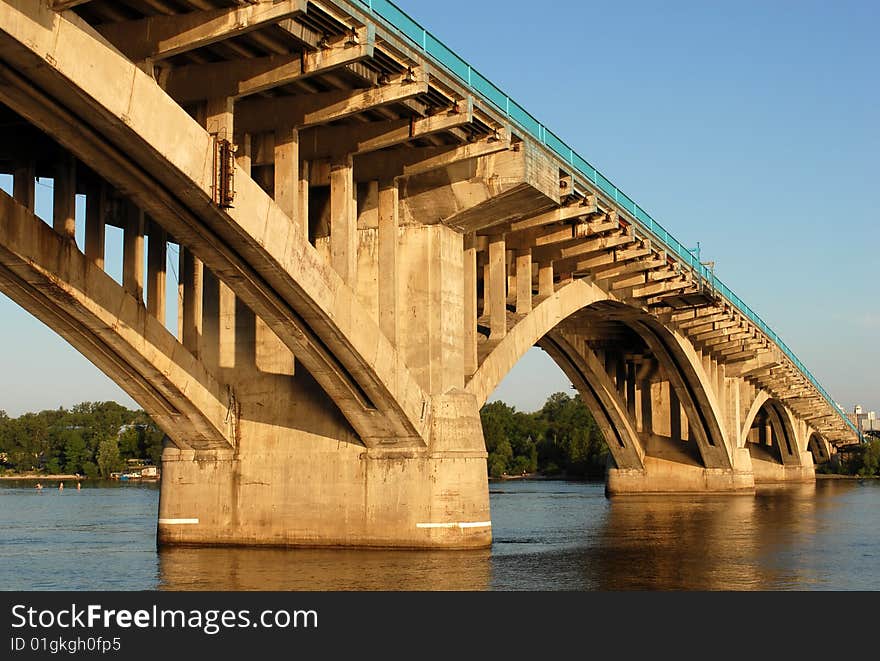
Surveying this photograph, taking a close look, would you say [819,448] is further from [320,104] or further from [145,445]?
[320,104]

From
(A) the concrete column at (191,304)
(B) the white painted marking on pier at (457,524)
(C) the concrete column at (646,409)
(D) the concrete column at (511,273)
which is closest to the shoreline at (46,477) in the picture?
(C) the concrete column at (646,409)

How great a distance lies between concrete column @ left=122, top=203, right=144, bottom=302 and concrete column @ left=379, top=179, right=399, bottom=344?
642cm

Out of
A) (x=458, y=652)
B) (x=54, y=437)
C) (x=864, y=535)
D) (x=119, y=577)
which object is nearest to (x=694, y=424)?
(x=864, y=535)

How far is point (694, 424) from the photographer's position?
7456cm

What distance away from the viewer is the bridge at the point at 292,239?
77.9ft

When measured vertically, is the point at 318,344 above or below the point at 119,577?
above

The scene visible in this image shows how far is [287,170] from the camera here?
93.9ft

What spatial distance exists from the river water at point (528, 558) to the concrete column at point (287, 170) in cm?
865

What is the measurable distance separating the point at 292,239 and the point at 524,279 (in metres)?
17.8

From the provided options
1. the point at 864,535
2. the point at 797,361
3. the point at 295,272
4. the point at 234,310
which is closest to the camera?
the point at 295,272

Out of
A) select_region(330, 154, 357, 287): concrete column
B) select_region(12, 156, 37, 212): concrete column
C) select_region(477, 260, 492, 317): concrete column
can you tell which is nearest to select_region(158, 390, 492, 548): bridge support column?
select_region(330, 154, 357, 287): concrete column

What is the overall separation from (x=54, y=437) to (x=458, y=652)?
158m

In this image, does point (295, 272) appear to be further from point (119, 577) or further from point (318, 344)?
point (119, 577)

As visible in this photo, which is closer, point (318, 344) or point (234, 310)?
point (318, 344)
